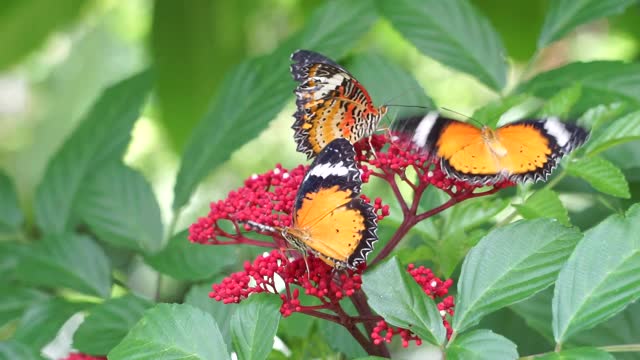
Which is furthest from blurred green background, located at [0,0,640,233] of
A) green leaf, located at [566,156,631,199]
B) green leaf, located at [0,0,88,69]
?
green leaf, located at [566,156,631,199]

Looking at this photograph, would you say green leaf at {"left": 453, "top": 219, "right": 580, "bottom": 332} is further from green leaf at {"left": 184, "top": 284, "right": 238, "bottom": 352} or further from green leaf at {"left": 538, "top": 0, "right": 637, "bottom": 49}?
green leaf at {"left": 538, "top": 0, "right": 637, "bottom": 49}

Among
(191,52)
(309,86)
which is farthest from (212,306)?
(191,52)

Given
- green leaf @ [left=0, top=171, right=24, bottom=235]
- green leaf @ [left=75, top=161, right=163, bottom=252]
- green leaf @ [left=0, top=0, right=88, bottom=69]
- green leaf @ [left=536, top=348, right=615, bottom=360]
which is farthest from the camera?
green leaf @ [left=0, top=0, right=88, bottom=69]

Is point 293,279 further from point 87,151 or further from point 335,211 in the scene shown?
point 87,151

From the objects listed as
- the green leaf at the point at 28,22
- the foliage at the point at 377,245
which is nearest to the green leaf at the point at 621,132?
the foliage at the point at 377,245

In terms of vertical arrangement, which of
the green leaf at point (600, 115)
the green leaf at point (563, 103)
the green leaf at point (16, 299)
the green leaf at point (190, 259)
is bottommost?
the green leaf at point (16, 299)

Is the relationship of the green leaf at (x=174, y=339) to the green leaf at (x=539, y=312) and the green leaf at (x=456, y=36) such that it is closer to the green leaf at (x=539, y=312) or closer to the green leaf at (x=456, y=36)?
the green leaf at (x=539, y=312)
